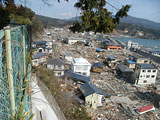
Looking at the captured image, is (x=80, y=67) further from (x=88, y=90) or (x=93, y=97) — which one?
(x=93, y=97)

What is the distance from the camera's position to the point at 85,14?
2590 millimetres

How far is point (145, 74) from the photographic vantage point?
510 inches

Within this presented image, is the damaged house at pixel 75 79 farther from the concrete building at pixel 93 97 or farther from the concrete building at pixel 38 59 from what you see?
the concrete building at pixel 38 59

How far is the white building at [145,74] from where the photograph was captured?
12688 mm

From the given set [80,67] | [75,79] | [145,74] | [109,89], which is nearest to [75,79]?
[75,79]

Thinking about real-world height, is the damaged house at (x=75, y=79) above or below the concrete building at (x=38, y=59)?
below

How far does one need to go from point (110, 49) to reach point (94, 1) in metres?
25.8

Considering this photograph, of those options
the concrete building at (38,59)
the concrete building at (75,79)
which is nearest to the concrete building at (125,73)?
the concrete building at (75,79)

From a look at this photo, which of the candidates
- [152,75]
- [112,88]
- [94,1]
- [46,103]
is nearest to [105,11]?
[94,1]

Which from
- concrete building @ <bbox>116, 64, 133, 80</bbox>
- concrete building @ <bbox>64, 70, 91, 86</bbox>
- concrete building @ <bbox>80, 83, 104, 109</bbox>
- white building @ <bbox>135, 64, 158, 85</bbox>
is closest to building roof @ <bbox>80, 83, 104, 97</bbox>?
concrete building @ <bbox>80, 83, 104, 109</bbox>

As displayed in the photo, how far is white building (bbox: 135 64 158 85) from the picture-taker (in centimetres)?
1269

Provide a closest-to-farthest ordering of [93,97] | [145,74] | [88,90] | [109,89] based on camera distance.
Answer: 1. [93,97]
2. [88,90]
3. [109,89]
4. [145,74]

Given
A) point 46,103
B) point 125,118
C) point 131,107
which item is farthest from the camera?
point 131,107

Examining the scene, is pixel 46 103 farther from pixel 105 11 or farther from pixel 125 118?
pixel 125 118
